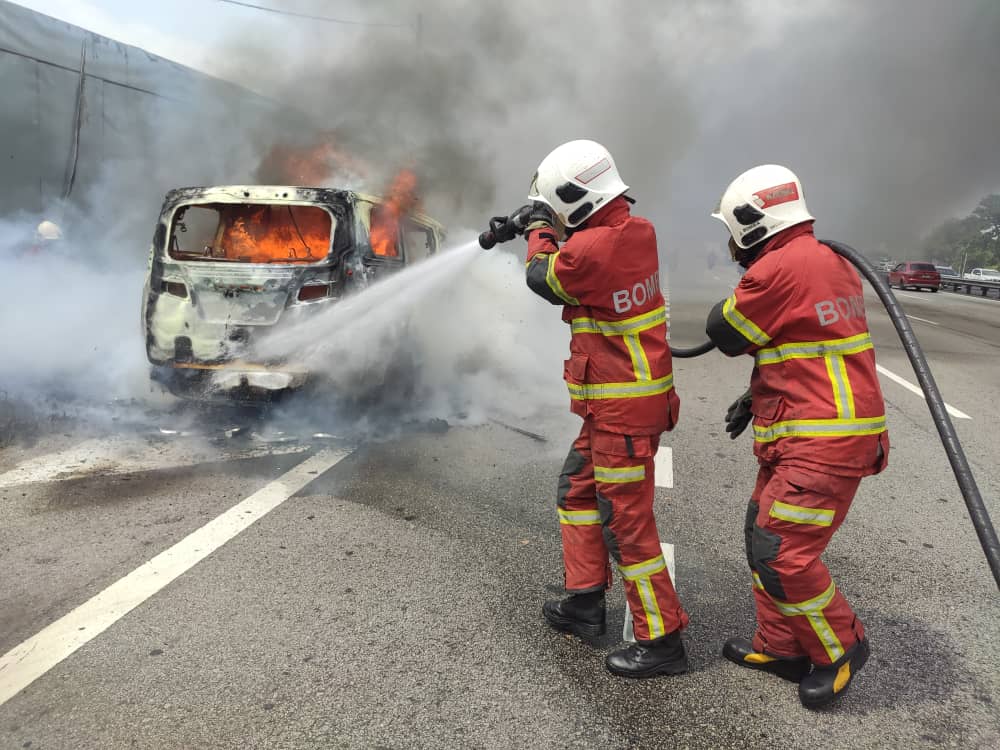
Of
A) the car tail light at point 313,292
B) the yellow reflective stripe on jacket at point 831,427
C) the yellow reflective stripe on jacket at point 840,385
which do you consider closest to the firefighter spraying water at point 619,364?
→ the yellow reflective stripe on jacket at point 831,427

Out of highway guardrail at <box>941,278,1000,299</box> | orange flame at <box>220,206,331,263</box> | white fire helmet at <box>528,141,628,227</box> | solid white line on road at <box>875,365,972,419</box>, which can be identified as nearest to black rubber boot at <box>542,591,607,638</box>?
white fire helmet at <box>528,141,628,227</box>

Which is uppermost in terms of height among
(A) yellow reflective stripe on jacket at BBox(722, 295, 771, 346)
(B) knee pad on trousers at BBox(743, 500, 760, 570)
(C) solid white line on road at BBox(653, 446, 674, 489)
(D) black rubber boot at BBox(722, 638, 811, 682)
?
(A) yellow reflective stripe on jacket at BBox(722, 295, 771, 346)

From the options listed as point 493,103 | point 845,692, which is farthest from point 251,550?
point 493,103

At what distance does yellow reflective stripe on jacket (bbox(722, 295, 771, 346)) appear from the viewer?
7.25 ft

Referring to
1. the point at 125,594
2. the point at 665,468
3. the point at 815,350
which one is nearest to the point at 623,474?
the point at 815,350

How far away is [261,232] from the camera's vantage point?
19.1ft

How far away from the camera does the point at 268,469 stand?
4.40m

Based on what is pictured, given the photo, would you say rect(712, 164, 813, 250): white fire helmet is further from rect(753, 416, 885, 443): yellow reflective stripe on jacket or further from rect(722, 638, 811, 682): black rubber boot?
rect(722, 638, 811, 682): black rubber boot

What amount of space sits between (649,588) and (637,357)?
797mm

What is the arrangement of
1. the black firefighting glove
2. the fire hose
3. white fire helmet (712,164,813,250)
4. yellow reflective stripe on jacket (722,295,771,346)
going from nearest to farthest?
1. the fire hose
2. yellow reflective stripe on jacket (722,295,771,346)
3. white fire helmet (712,164,813,250)
4. the black firefighting glove

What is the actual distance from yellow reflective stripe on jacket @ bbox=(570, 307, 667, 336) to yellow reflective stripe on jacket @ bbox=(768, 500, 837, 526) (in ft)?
2.35

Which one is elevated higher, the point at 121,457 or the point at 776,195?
the point at 776,195

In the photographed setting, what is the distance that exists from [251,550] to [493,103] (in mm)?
→ 12408

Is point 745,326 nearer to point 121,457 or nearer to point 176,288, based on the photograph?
point 121,457
